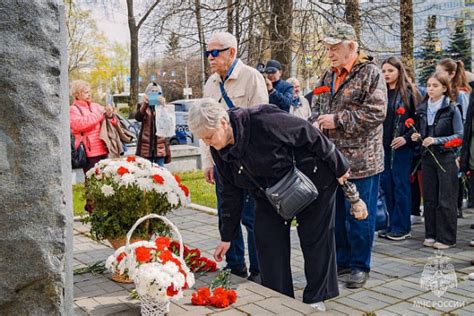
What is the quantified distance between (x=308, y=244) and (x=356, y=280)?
0.92 meters

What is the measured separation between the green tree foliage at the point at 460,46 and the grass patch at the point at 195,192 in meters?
17.2

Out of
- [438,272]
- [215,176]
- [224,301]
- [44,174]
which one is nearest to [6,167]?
[44,174]

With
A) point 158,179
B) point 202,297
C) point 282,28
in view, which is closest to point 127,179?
point 158,179

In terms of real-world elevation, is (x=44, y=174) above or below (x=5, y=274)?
above

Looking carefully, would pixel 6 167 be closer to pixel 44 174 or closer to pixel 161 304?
pixel 44 174

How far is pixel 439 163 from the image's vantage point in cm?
536

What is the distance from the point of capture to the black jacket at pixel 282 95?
6508mm

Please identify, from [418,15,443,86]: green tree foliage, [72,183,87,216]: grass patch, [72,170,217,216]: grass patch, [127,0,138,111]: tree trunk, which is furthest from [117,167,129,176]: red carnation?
[127,0,138,111]: tree trunk

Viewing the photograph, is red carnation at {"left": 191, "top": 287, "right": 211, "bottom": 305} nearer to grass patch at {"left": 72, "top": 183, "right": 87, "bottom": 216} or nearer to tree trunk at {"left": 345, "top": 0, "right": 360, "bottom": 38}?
grass patch at {"left": 72, "top": 183, "right": 87, "bottom": 216}

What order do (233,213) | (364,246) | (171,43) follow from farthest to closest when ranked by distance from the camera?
1. (171,43)
2. (364,246)
3. (233,213)

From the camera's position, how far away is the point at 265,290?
360 cm

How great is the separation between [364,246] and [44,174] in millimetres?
2813

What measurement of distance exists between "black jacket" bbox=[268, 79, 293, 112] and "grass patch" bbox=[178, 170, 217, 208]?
211 centimetres

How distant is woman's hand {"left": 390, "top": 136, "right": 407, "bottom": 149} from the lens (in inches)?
220
